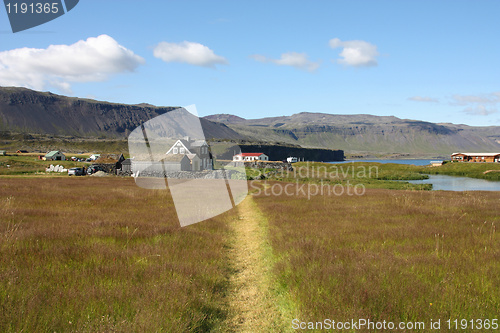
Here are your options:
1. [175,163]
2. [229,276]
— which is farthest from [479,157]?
[229,276]

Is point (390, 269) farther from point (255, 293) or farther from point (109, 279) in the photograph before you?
point (109, 279)

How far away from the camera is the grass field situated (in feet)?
16.0

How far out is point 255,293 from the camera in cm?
678

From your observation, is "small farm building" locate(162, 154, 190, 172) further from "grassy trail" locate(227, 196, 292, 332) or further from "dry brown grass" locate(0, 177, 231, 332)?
"grassy trail" locate(227, 196, 292, 332)

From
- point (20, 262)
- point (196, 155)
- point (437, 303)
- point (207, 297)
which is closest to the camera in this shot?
point (437, 303)

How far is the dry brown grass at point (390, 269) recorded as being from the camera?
5191 mm

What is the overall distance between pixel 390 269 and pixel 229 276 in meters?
3.89

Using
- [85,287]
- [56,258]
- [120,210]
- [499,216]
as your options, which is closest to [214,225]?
[120,210]

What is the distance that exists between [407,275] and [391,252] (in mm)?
2016

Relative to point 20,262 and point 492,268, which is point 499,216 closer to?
point 492,268

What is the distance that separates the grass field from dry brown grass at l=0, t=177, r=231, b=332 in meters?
0.02

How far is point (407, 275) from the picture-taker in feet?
21.3

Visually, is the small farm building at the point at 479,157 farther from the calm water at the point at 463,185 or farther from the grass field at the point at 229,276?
the grass field at the point at 229,276

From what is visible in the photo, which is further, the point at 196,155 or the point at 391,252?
the point at 196,155
